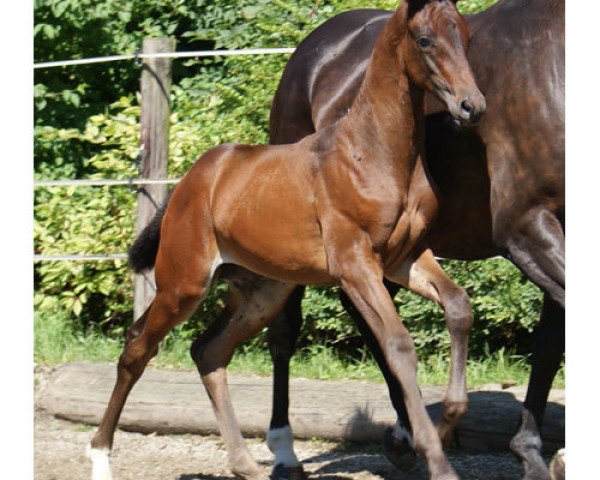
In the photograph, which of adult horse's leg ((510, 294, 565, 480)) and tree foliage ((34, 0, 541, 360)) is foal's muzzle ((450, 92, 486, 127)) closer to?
adult horse's leg ((510, 294, 565, 480))

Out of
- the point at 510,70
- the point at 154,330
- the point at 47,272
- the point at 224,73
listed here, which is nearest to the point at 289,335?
the point at 154,330

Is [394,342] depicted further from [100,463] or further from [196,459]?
[196,459]

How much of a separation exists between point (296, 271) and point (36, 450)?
202 centimetres

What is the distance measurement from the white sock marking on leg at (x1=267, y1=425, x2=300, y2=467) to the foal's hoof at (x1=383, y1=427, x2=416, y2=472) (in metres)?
0.46

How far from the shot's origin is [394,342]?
4.47 metres

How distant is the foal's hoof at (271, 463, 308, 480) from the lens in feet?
18.1

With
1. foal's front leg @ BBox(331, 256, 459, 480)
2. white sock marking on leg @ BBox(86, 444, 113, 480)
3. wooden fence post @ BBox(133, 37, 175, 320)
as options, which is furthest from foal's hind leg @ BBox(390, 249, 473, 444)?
wooden fence post @ BBox(133, 37, 175, 320)

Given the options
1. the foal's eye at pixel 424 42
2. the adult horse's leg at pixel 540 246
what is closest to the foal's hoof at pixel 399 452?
the adult horse's leg at pixel 540 246

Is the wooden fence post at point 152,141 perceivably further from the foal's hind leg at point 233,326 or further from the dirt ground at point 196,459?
the foal's hind leg at point 233,326

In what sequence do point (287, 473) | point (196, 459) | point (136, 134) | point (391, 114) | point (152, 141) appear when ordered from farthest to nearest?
1. point (136, 134)
2. point (152, 141)
3. point (196, 459)
4. point (287, 473)
5. point (391, 114)

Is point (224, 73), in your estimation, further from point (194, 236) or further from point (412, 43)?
point (412, 43)

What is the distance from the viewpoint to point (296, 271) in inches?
196

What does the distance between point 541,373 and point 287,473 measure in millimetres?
1266

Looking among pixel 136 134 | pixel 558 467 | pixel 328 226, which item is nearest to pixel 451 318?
pixel 328 226
